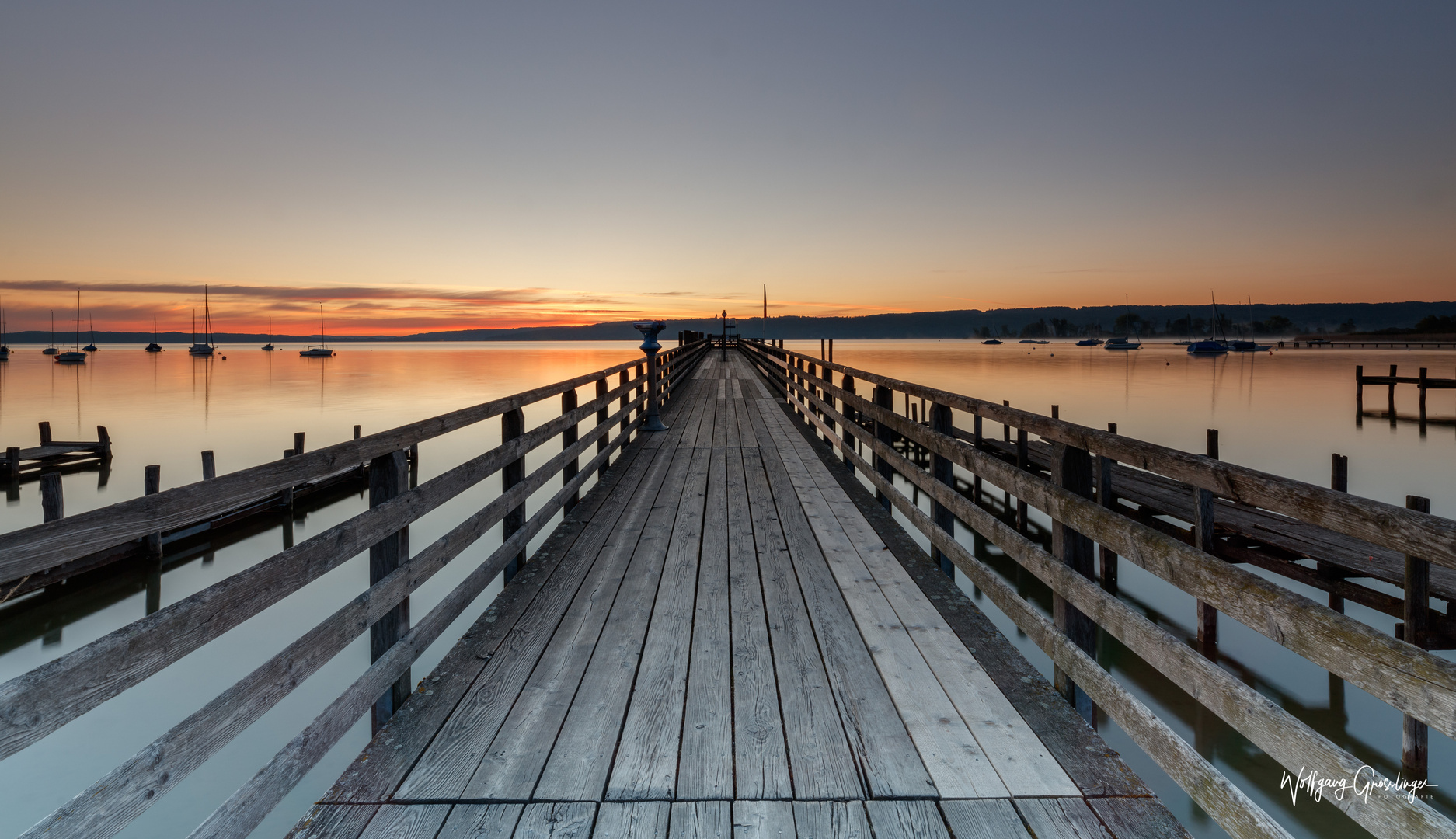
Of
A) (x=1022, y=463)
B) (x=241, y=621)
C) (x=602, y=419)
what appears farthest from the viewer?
(x=1022, y=463)

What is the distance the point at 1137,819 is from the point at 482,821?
1.90 metres

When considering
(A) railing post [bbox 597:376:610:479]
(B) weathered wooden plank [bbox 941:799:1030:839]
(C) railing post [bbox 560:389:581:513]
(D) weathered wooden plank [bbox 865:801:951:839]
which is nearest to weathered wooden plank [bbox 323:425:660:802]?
(C) railing post [bbox 560:389:581:513]

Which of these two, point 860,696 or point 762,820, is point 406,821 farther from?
point 860,696

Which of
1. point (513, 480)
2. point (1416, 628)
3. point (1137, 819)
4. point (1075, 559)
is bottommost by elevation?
point (1416, 628)

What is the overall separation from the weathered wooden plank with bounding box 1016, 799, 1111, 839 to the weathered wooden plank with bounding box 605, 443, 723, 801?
1.06 metres

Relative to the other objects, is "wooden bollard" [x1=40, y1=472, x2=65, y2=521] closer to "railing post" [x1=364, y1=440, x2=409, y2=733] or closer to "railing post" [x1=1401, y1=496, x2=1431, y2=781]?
"railing post" [x1=364, y1=440, x2=409, y2=733]

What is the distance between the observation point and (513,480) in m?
4.33

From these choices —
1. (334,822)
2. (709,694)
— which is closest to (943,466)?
(709,694)

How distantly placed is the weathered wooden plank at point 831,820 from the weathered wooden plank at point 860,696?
0.39 ft

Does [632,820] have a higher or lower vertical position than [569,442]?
lower

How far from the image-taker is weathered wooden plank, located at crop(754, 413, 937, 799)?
233cm

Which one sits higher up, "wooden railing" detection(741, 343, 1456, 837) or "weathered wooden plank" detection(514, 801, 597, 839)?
"wooden railing" detection(741, 343, 1456, 837)

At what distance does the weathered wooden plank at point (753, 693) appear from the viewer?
233 centimetres

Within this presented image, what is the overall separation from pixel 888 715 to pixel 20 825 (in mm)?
6270
